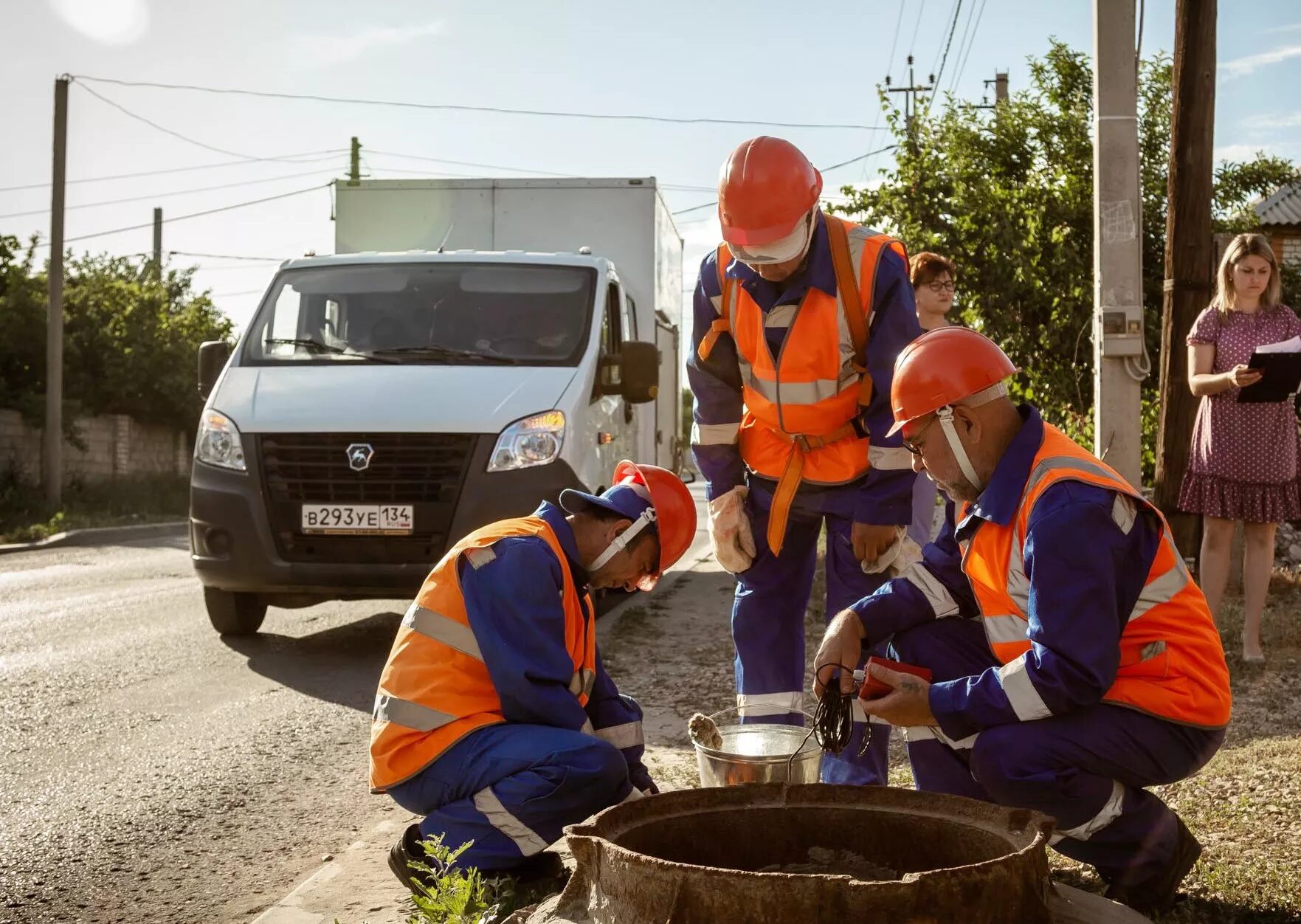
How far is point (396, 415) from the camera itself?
7.75 m

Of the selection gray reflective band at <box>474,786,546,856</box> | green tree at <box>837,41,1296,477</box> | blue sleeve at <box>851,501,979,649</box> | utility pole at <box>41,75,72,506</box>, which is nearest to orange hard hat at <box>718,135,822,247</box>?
blue sleeve at <box>851,501,979,649</box>

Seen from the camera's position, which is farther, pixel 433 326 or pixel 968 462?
pixel 433 326

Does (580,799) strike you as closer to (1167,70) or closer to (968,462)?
(968,462)

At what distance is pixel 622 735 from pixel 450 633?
654mm

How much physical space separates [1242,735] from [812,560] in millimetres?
2101

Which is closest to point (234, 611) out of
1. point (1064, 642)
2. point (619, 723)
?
point (619, 723)

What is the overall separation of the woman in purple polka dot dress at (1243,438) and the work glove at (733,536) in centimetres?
335

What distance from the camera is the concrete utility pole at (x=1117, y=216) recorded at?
793 centimetres

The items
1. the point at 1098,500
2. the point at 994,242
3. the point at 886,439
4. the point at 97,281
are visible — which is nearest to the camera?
the point at 1098,500

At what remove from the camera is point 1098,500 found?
3.03 meters

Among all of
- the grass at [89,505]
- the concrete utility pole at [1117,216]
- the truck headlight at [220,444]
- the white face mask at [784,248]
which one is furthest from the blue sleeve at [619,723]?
the grass at [89,505]

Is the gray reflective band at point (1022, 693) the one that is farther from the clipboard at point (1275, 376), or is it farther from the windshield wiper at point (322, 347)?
the windshield wiper at point (322, 347)

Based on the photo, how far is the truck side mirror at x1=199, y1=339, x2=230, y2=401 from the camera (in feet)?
28.7

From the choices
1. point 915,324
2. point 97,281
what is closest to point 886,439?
point 915,324
